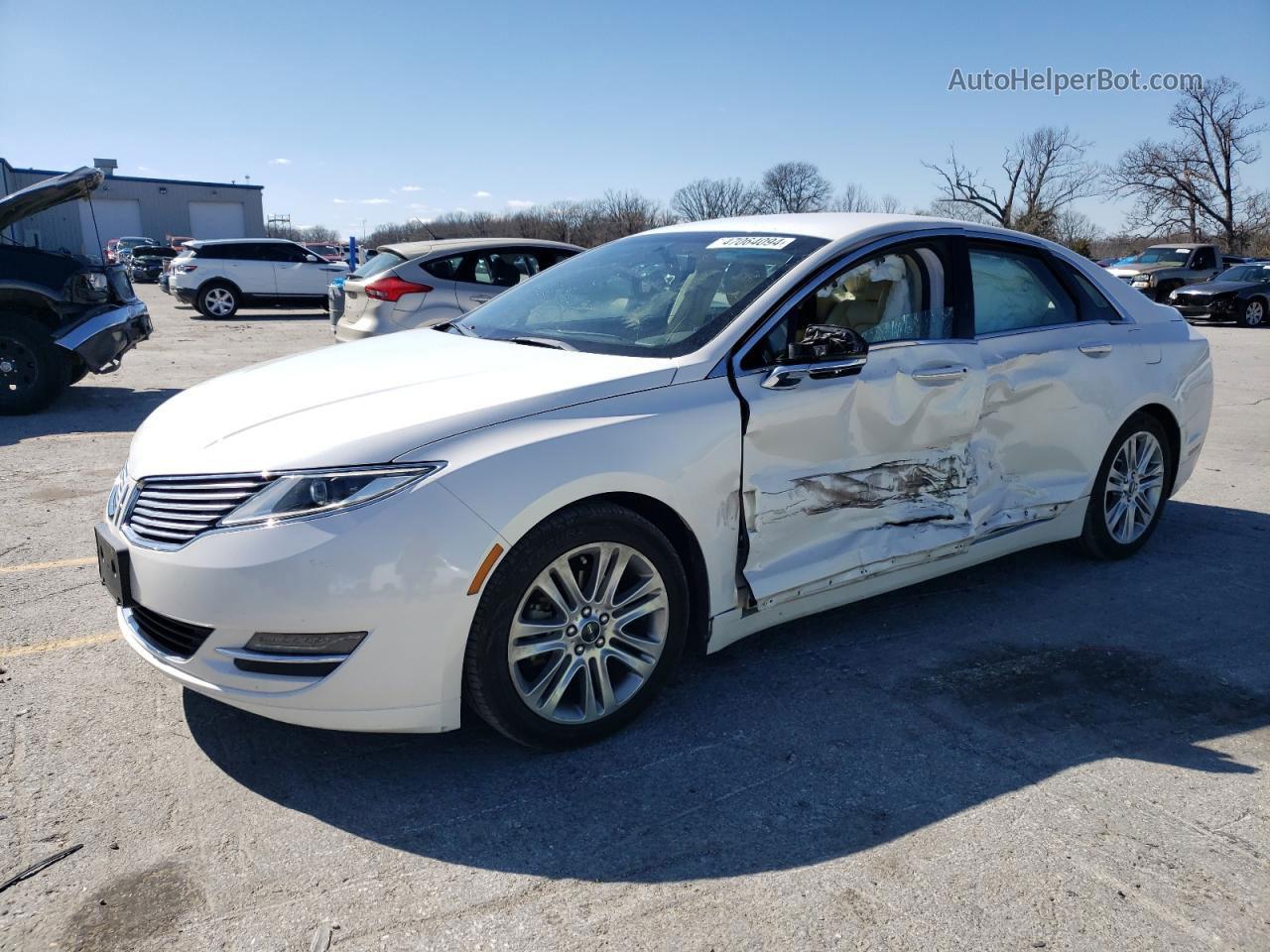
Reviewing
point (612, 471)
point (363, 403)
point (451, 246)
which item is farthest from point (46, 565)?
point (451, 246)

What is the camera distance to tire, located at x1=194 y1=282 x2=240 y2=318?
20734mm

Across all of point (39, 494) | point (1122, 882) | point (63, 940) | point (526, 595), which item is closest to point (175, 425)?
point (526, 595)

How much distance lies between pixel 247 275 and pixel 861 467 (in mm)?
20163

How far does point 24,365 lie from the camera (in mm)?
8711

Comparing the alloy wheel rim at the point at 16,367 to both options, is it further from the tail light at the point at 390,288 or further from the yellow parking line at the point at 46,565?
the yellow parking line at the point at 46,565

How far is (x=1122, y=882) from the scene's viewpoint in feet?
8.30

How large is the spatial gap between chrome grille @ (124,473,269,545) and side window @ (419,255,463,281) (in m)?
7.54

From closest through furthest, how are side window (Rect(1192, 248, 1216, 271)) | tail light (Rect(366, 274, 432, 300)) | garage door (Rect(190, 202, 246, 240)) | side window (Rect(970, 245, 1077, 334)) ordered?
side window (Rect(970, 245, 1077, 334)), tail light (Rect(366, 274, 432, 300)), side window (Rect(1192, 248, 1216, 271)), garage door (Rect(190, 202, 246, 240))

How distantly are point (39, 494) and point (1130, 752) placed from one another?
6027mm

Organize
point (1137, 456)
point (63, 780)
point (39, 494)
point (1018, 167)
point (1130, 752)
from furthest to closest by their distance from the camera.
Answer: point (1018, 167), point (39, 494), point (1137, 456), point (1130, 752), point (63, 780)

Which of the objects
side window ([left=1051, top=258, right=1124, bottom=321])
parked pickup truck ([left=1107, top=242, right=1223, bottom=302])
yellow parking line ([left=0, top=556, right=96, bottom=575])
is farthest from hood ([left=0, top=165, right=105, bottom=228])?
parked pickup truck ([left=1107, top=242, right=1223, bottom=302])

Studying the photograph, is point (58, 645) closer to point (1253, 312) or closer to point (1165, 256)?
point (1253, 312)

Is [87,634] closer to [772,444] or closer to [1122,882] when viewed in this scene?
[772,444]

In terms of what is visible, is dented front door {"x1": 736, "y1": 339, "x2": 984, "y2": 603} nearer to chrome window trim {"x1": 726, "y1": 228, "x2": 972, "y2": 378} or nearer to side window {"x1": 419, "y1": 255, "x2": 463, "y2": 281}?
chrome window trim {"x1": 726, "y1": 228, "x2": 972, "y2": 378}
